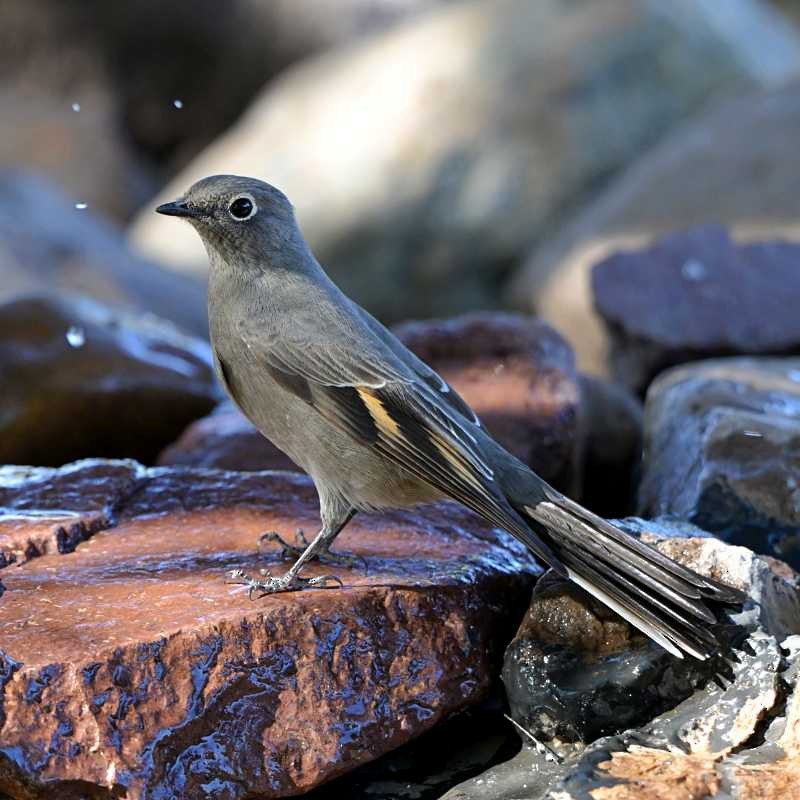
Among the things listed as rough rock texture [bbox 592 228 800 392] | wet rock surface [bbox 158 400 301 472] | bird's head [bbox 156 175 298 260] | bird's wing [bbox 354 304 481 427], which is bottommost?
wet rock surface [bbox 158 400 301 472]

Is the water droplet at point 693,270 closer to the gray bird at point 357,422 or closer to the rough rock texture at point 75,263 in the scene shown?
the rough rock texture at point 75,263

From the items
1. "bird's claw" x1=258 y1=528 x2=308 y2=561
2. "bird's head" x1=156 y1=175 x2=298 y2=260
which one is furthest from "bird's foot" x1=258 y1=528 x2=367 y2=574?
"bird's head" x1=156 y1=175 x2=298 y2=260

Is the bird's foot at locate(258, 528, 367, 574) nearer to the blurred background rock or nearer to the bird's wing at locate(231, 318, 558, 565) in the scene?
the bird's wing at locate(231, 318, 558, 565)

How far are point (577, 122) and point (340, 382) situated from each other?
6.13m

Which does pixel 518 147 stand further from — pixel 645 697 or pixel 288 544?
pixel 645 697

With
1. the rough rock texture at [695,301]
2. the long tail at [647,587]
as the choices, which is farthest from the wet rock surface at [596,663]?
the rough rock texture at [695,301]

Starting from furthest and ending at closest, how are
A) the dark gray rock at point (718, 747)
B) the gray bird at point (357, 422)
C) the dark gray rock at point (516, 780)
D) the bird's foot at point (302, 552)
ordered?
the bird's foot at point (302, 552)
the gray bird at point (357, 422)
the dark gray rock at point (516, 780)
the dark gray rock at point (718, 747)

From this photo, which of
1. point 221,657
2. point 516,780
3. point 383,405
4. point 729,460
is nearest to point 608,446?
point 729,460

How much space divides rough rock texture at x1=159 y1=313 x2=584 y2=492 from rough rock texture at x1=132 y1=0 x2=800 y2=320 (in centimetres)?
373

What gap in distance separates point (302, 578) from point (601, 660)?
0.84 meters

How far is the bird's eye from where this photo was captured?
4.00 m

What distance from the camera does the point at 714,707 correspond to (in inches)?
132

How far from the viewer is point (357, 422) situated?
3789mm

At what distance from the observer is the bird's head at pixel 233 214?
3.99m
